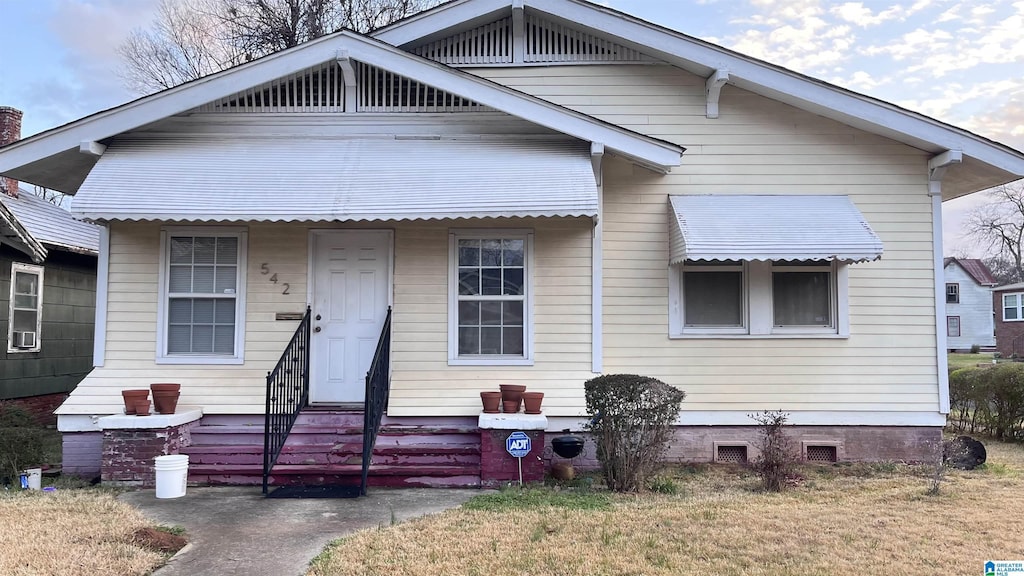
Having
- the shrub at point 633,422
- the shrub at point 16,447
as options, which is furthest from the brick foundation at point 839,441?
the shrub at point 16,447

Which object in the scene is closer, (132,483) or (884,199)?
(132,483)

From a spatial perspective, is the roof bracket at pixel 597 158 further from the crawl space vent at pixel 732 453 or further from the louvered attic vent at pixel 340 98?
the crawl space vent at pixel 732 453

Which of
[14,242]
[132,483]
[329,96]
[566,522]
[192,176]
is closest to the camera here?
[566,522]

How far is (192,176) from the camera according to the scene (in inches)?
303

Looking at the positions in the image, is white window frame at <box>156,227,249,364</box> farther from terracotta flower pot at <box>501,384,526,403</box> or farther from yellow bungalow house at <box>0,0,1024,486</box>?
terracotta flower pot at <box>501,384,526,403</box>

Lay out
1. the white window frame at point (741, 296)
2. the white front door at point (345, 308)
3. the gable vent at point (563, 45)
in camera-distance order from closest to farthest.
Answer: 1. the white front door at point (345, 308)
2. the white window frame at point (741, 296)
3. the gable vent at point (563, 45)

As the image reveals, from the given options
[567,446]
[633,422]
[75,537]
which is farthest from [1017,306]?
[75,537]

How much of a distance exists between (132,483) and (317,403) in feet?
6.65

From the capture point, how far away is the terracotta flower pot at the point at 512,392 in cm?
778

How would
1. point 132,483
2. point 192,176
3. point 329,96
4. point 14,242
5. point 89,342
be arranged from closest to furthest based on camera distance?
point 132,483, point 192,176, point 329,96, point 14,242, point 89,342

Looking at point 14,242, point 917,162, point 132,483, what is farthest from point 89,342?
point 917,162

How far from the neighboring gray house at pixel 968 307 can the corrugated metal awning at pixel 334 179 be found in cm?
4507

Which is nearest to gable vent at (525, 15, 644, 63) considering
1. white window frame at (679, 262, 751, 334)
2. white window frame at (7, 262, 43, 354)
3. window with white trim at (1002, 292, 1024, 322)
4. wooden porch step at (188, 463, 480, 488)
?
white window frame at (679, 262, 751, 334)

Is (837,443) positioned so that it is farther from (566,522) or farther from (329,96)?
(329,96)
